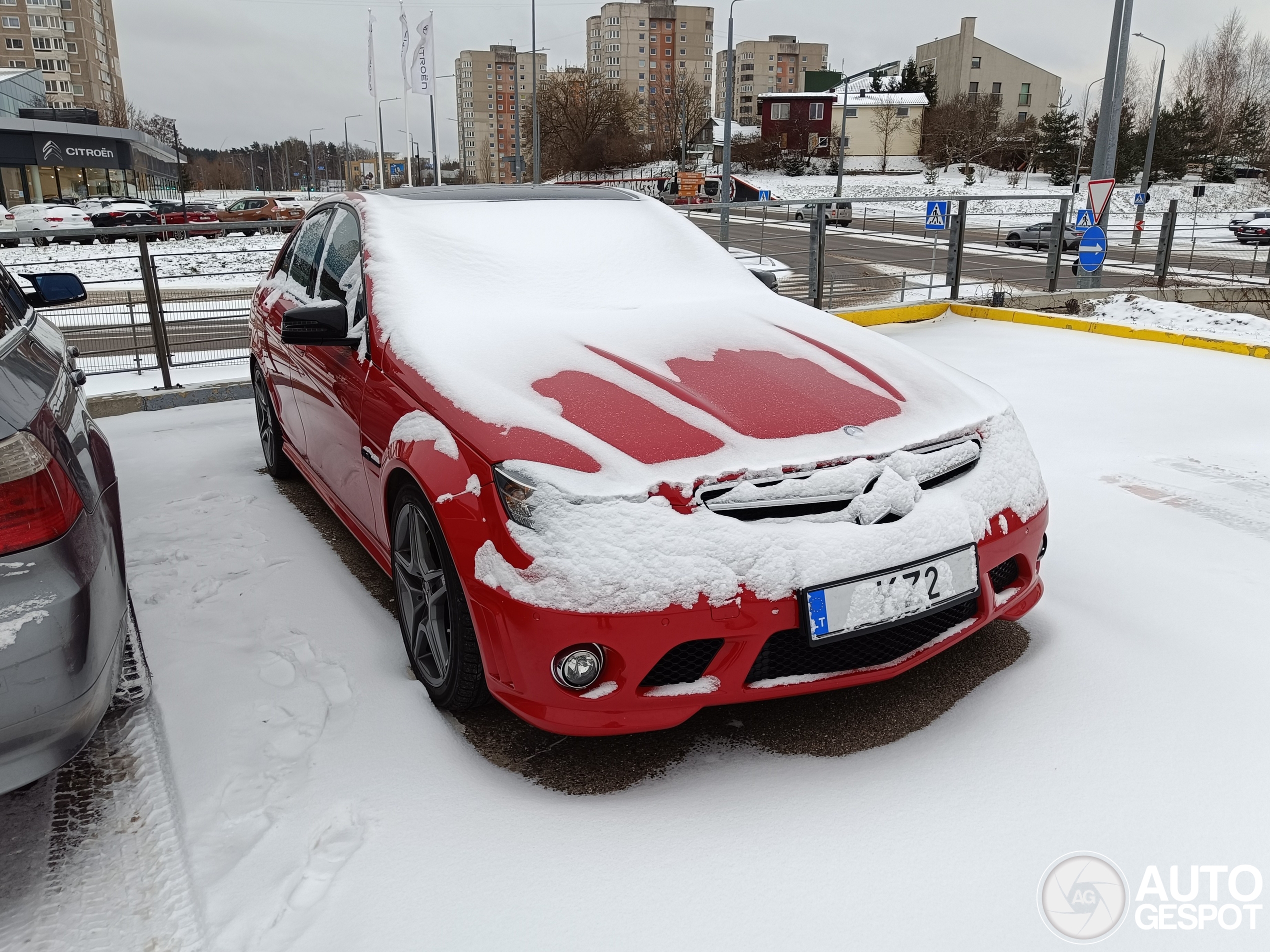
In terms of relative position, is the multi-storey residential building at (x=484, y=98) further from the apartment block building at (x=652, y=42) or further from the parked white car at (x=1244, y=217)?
the parked white car at (x=1244, y=217)

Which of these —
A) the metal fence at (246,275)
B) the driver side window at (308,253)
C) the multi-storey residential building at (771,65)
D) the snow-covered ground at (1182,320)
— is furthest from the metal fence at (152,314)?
the multi-storey residential building at (771,65)

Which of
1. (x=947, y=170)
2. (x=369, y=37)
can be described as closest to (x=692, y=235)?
(x=369, y=37)

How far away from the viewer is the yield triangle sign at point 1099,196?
35.5 feet

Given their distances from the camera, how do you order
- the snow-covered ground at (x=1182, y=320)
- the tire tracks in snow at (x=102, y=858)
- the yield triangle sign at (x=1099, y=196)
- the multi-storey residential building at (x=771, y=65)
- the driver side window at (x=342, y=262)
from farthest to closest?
1. the multi-storey residential building at (x=771, y=65)
2. the yield triangle sign at (x=1099, y=196)
3. the snow-covered ground at (x=1182, y=320)
4. the driver side window at (x=342, y=262)
5. the tire tracks in snow at (x=102, y=858)

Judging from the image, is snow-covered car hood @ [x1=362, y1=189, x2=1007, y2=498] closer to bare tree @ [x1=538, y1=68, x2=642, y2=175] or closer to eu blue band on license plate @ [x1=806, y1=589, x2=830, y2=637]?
eu blue band on license plate @ [x1=806, y1=589, x2=830, y2=637]

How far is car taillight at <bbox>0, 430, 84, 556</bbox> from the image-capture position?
165 centimetres

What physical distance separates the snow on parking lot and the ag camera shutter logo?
0.03 m

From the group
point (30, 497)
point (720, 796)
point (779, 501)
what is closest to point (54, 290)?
point (30, 497)

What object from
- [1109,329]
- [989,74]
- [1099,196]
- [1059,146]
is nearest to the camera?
[1109,329]

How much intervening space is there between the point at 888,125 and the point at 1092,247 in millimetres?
63071

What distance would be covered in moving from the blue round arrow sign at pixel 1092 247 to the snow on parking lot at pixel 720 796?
27.5ft

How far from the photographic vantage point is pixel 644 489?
198 cm

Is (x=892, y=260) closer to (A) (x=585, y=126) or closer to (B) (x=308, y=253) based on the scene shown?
(B) (x=308, y=253)

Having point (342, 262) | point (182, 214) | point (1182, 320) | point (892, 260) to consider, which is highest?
point (182, 214)
